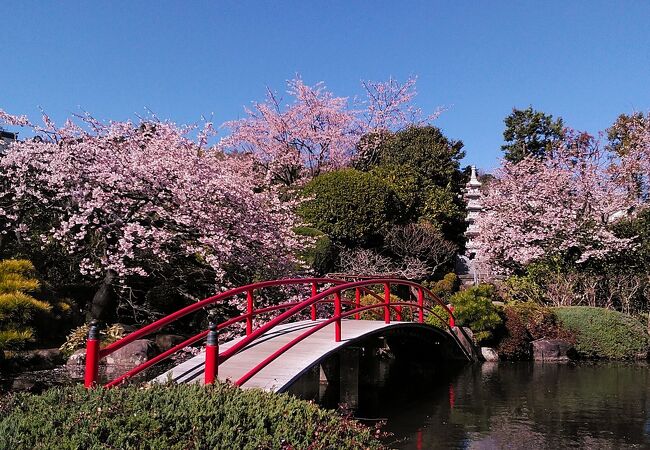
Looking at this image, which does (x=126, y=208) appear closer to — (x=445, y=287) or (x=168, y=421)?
(x=168, y=421)

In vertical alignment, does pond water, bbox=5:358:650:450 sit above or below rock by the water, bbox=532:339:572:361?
below

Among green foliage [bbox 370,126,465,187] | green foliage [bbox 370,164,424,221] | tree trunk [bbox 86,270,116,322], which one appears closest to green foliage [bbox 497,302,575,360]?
green foliage [bbox 370,164,424,221]

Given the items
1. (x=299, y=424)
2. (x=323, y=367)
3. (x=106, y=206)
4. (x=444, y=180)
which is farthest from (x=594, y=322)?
Result: (x=299, y=424)

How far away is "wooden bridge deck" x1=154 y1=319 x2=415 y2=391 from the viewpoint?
7.04 meters

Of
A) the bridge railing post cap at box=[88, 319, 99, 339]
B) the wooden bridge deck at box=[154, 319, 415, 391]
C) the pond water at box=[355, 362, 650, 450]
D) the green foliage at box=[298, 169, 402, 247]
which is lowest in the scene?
the pond water at box=[355, 362, 650, 450]

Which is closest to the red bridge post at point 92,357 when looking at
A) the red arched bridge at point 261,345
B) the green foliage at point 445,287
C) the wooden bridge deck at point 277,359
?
the red arched bridge at point 261,345

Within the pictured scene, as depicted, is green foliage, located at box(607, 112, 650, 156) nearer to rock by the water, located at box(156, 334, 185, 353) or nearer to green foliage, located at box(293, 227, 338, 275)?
green foliage, located at box(293, 227, 338, 275)

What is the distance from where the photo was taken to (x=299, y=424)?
4.23 metres

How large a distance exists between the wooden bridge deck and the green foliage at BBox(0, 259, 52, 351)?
417cm

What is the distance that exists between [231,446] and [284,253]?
10251 millimetres

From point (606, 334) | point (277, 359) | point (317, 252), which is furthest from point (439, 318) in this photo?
point (277, 359)

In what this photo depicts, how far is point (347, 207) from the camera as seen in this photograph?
19.5m

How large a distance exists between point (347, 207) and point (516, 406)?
1009 cm

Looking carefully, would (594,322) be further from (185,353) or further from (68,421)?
(68,421)
